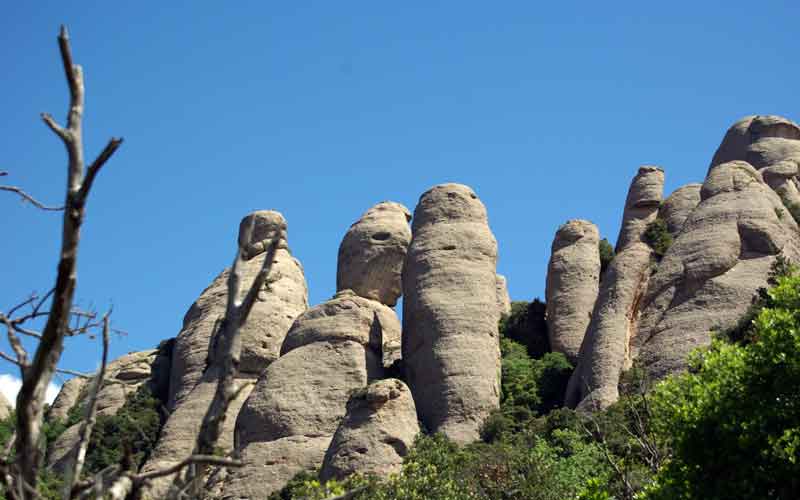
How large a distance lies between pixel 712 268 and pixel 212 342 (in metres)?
20.7

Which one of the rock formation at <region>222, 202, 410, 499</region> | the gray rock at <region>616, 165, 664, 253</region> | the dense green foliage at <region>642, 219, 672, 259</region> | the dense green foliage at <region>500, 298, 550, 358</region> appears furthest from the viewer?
the dense green foliage at <region>500, 298, 550, 358</region>

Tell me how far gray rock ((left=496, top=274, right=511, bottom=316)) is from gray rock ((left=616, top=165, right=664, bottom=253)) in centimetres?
855

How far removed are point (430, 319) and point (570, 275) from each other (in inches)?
297

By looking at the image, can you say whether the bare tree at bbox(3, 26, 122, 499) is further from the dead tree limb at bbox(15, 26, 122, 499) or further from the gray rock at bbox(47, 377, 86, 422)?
the gray rock at bbox(47, 377, 86, 422)

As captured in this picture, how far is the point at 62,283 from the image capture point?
6.70 meters

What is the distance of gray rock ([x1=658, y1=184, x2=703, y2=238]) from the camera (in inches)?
2032

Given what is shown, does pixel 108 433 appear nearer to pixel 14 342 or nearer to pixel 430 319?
pixel 430 319

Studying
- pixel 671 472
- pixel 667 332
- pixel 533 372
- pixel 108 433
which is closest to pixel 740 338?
pixel 667 332

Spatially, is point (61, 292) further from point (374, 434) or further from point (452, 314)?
point (452, 314)

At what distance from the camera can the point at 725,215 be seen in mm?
46688

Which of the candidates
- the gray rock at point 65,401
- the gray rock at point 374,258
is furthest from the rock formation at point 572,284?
the gray rock at point 65,401

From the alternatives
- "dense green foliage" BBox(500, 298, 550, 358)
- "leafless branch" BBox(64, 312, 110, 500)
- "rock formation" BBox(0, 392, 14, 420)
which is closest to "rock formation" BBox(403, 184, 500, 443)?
"dense green foliage" BBox(500, 298, 550, 358)

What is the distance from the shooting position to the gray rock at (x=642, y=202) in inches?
2058

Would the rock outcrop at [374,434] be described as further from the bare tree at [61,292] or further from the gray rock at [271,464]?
the bare tree at [61,292]
